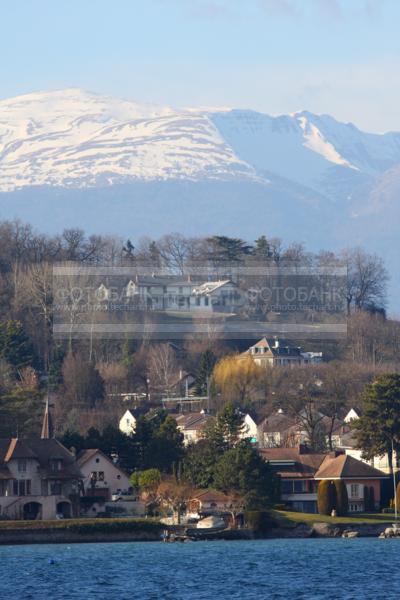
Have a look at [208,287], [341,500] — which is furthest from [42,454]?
[208,287]

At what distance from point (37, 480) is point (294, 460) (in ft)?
53.7

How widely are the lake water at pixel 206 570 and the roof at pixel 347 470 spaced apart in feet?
39.7

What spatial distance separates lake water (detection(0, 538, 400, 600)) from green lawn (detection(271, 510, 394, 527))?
3.93 meters

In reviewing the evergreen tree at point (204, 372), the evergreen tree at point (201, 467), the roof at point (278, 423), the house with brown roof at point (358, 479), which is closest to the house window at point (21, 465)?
the evergreen tree at point (201, 467)

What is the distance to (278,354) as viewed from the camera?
507 feet

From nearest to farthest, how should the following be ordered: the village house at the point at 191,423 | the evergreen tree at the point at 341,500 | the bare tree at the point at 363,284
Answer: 1. the evergreen tree at the point at 341,500
2. the village house at the point at 191,423
3. the bare tree at the point at 363,284

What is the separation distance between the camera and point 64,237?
575 feet

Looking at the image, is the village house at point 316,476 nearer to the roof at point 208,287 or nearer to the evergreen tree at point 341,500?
the evergreen tree at point 341,500

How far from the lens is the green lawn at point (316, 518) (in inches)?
3580

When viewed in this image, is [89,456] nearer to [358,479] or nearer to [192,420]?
[358,479]

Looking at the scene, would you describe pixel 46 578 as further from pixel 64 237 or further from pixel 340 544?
pixel 64 237

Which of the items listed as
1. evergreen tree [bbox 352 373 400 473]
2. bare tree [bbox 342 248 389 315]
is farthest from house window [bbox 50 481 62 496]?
bare tree [bbox 342 248 389 315]

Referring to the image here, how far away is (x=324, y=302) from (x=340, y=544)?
275 feet

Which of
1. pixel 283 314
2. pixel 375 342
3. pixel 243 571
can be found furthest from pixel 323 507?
pixel 283 314
